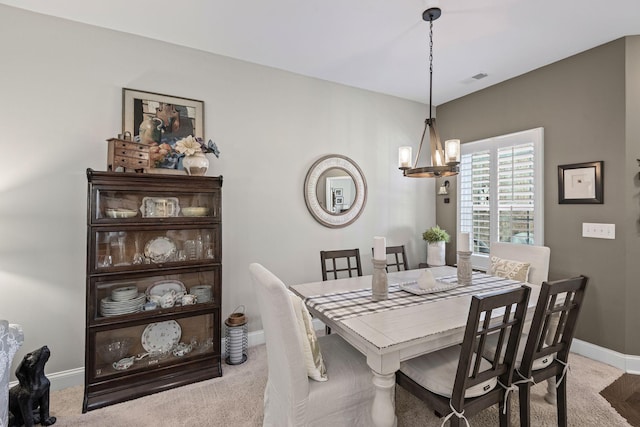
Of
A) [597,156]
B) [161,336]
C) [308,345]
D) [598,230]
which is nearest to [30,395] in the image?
[161,336]

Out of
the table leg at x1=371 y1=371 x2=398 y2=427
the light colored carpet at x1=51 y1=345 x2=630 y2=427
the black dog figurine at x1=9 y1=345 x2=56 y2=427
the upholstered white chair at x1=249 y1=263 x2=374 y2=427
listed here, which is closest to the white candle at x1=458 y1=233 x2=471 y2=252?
the light colored carpet at x1=51 y1=345 x2=630 y2=427

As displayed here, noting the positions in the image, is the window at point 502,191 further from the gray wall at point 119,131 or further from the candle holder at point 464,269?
the candle holder at point 464,269

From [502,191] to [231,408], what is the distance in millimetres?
3440

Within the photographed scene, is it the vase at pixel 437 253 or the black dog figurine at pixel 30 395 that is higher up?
the vase at pixel 437 253

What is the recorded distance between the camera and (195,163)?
2539mm

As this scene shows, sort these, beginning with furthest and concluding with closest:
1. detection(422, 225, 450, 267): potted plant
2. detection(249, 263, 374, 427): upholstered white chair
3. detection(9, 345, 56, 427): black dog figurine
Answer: detection(422, 225, 450, 267): potted plant, detection(9, 345, 56, 427): black dog figurine, detection(249, 263, 374, 427): upholstered white chair

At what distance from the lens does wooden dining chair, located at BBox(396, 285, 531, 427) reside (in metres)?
1.41

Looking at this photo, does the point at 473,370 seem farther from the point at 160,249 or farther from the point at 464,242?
the point at 160,249

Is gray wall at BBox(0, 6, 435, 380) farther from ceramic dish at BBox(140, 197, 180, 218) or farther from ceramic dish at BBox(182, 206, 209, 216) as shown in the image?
ceramic dish at BBox(140, 197, 180, 218)

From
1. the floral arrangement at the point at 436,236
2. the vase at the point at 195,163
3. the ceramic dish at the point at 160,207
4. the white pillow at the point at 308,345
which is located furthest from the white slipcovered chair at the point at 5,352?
the floral arrangement at the point at 436,236

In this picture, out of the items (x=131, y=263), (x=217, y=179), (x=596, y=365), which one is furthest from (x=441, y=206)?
(x=131, y=263)

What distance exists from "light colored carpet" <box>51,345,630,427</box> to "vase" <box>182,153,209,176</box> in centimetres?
167

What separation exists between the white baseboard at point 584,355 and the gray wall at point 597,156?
55mm

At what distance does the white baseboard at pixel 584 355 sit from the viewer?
239 cm
